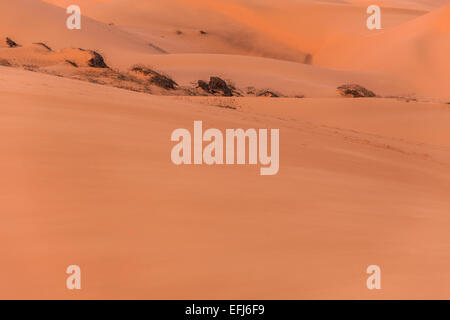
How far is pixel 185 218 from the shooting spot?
14.0 ft

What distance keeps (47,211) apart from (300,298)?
170cm

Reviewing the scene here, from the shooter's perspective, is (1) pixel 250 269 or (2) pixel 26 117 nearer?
(1) pixel 250 269

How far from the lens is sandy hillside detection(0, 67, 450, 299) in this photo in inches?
134

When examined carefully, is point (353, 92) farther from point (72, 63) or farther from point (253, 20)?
point (253, 20)

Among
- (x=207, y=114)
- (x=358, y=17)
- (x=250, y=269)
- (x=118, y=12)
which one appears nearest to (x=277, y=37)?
(x=358, y=17)

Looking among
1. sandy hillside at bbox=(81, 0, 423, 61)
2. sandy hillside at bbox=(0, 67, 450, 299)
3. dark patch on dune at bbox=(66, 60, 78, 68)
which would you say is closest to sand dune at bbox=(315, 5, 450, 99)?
sandy hillside at bbox=(81, 0, 423, 61)

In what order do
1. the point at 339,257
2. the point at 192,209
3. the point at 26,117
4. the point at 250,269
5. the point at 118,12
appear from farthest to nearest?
the point at 118,12
the point at 26,117
the point at 192,209
the point at 339,257
the point at 250,269

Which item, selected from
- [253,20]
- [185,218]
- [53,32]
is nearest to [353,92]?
[53,32]

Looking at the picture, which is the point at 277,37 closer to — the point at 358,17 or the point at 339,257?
the point at 358,17

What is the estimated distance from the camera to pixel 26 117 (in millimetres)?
6305

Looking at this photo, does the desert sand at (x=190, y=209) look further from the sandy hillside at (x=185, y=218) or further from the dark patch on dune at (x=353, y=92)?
the dark patch on dune at (x=353, y=92)

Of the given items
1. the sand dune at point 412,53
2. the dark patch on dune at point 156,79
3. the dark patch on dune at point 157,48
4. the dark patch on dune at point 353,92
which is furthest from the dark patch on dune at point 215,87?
the dark patch on dune at point 157,48

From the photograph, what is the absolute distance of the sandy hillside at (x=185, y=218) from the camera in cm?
340
